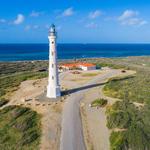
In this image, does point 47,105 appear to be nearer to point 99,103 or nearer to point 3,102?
point 99,103

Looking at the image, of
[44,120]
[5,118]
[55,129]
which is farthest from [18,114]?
[55,129]

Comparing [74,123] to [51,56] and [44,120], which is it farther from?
[51,56]

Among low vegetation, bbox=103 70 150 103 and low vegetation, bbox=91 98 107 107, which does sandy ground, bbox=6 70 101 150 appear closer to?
low vegetation, bbox=91 98 107 107

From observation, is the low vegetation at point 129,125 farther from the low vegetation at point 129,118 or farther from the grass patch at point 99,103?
the grass patch at point 99,103

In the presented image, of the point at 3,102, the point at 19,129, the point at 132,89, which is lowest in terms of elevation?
the point at 3,102

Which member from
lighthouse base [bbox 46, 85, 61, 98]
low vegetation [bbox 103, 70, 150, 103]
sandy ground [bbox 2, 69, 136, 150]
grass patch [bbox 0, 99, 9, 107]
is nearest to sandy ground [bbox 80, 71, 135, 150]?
sandy ground [bbox 2, 69, 136, 150]

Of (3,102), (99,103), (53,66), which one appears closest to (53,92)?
(53,66)

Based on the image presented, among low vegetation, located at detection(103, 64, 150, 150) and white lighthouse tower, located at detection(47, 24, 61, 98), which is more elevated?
white lighthouse tower, located at detection(47, 24, 61, 98)
